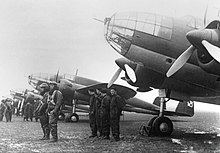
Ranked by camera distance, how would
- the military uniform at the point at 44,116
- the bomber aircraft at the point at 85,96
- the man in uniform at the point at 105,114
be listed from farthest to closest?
the bomber aircraft at the point at 85,96 → the man in uniform at the point at 105,114 → the military uniform at the point at 44,116

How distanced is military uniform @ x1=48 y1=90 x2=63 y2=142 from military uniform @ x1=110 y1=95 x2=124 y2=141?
1558mm

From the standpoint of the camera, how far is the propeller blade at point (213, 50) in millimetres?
6332

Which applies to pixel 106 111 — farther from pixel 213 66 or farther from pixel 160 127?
pixel 213 66

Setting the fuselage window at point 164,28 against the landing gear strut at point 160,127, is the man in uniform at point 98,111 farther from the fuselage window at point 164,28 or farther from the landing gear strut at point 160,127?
the fuselage window at point 164,28

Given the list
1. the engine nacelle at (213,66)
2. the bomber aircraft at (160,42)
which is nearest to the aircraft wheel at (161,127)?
the bomber aircraft at (160,42)

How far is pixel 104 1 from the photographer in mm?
7113

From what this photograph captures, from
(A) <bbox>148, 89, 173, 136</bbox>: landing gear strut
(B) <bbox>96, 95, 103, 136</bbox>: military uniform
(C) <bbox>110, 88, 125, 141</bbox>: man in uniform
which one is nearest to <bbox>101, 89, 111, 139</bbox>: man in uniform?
A: (B) <bbox>96, 95, 103, 136</bbox>: military uniform

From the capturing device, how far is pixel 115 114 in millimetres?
8602

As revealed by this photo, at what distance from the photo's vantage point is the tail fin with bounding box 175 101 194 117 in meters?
14.0

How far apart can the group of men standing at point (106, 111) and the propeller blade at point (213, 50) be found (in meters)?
3.21

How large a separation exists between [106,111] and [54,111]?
5.25ft

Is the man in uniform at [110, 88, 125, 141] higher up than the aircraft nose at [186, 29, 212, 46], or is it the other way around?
the aircraft nose at [186, 29, 212, 46]

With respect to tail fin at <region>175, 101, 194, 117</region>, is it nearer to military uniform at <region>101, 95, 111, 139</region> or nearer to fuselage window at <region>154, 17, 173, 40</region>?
military uniform at <region>101, 95, 111, 139</region>

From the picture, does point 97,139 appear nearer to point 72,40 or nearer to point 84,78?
point 72,40
